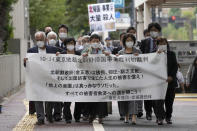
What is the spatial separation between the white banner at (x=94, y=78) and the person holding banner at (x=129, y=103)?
14cm

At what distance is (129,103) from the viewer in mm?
14102

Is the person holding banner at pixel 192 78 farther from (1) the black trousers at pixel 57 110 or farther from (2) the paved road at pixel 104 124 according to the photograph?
(1) the black trousers at pixel 57 110

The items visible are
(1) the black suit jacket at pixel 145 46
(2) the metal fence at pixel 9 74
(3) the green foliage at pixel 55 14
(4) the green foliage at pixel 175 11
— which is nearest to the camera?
(1) the black suit jacket at pixel 145 46

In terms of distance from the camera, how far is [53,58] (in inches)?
557

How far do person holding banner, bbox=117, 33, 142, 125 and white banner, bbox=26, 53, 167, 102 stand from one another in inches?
5.4

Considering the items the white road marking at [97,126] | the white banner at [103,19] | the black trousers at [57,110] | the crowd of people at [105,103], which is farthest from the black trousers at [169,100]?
the white banner at [103,19]

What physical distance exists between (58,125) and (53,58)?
1330 millimetres

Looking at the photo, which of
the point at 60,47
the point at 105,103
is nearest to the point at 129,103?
the point at 105,103

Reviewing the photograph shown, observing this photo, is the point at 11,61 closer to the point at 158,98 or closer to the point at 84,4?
the point at 158,98

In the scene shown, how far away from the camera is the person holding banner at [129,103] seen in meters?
14.0

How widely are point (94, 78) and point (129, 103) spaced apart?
2.79ft

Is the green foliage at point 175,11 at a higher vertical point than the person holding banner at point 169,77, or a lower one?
higher

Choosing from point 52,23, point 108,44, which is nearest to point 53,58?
point 108,44

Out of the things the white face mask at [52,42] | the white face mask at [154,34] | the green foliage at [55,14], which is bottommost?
the white face mask at [52,42]
